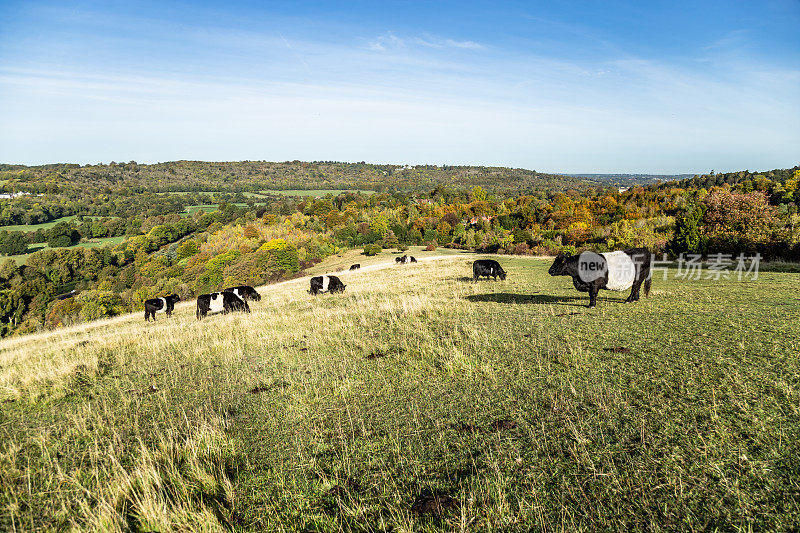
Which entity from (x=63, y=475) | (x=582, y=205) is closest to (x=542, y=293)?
(x=63, y=475)

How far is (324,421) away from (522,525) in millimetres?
3146

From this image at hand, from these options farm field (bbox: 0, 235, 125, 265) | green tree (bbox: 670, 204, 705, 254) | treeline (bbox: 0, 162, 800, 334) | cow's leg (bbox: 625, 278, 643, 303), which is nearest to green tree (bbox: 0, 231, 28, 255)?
farm field (bbox: 0, 235, 125, 265)

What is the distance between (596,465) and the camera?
152 inches

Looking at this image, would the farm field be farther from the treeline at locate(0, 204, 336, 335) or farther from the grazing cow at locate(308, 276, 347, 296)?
the grazing cow at locate(308, 276, 347, 296)

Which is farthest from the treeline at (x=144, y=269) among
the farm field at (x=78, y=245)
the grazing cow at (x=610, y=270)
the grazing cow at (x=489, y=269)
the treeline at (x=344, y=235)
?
the grazing cow at (x=610, y=270)

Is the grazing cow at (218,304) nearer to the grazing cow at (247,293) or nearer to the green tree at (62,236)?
the grazing cow at (247,293)

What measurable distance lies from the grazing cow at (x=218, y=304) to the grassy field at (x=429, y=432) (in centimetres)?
715

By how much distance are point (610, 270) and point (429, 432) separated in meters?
9.04

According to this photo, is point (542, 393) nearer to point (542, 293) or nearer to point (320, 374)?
point (320, 374)

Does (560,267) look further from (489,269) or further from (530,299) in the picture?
(489,269)

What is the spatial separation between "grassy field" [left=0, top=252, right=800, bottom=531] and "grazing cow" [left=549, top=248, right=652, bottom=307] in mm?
1838

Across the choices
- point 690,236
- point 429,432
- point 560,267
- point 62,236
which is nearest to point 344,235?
point 690,236

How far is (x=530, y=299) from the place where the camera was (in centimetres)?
1361

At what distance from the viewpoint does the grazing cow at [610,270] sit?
1107cm
